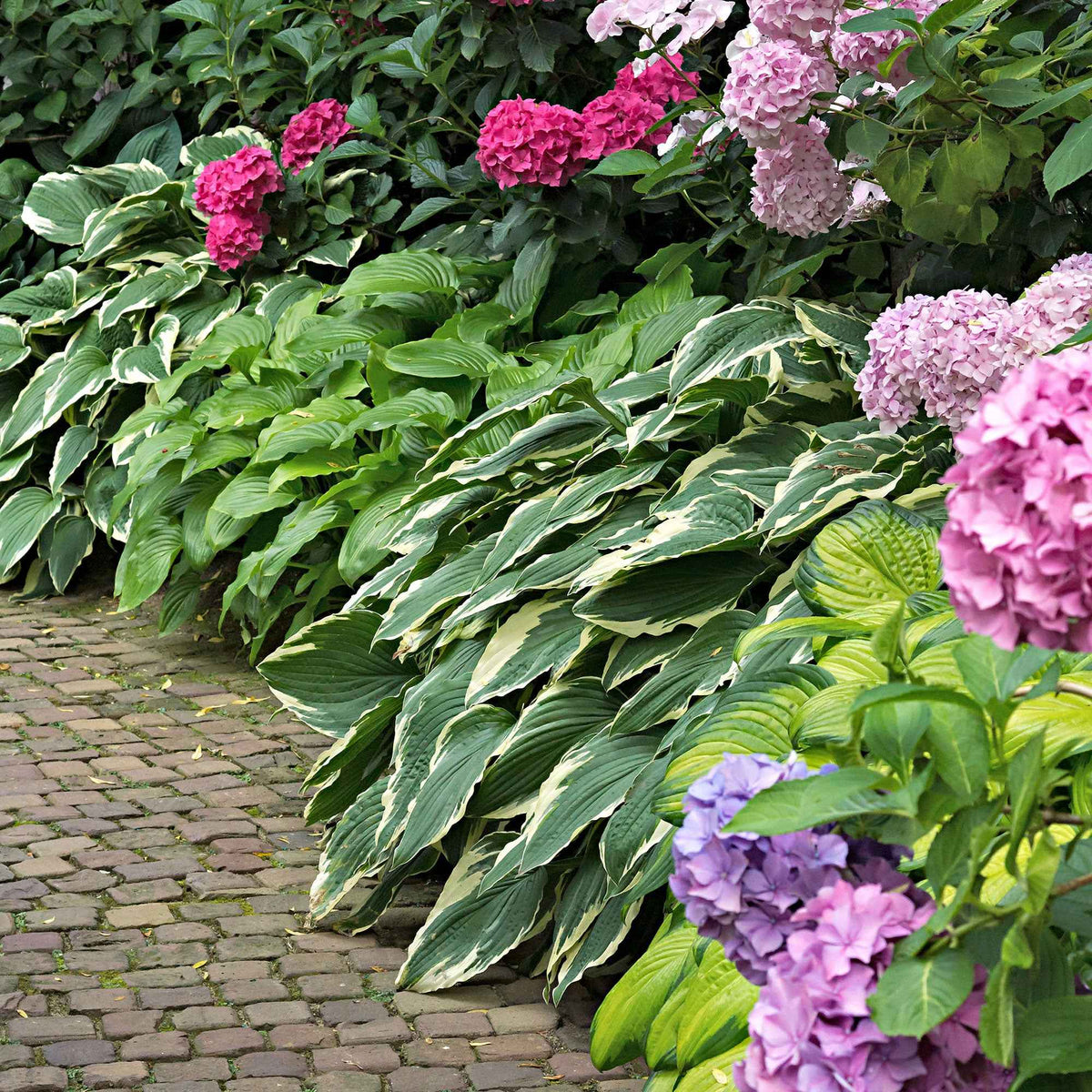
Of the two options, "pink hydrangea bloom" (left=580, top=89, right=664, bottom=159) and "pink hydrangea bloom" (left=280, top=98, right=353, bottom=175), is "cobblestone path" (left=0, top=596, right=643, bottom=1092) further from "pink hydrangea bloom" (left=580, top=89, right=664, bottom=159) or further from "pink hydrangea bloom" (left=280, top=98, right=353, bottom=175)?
"pink hydrangea bloom" (left=280, top=98, right=353, bottom=175)

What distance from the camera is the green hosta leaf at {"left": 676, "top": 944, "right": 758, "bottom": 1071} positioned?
5.20ft

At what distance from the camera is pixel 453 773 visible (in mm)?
2494

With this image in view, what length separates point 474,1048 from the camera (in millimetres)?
2230

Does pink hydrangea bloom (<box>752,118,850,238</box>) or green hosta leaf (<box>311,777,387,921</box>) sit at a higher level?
pink hydrangea bloom (<box>752,118,850,238</box>)

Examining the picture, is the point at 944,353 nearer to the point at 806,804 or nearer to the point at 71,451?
the point at 806,804

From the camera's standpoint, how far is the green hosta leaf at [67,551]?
4570mm

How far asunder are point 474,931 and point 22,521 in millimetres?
2845

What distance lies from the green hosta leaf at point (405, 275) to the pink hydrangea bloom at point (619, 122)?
2.05ft

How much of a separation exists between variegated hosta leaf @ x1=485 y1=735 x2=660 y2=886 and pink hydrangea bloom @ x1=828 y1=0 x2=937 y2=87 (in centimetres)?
123

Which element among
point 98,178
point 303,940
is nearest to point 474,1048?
point 303,940

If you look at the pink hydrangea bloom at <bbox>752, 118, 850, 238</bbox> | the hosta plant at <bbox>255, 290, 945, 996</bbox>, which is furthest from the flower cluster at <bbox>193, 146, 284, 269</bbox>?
the pink hydrangea bloom at <bbox>752, 118, 850, 238</bbox>

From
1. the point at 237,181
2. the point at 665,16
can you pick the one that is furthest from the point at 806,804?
the point at 237,181

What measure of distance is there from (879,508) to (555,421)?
96cm

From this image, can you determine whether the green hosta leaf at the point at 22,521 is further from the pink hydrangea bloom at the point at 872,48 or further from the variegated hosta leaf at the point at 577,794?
the pink hydrangea bloom at the point at 872,48
